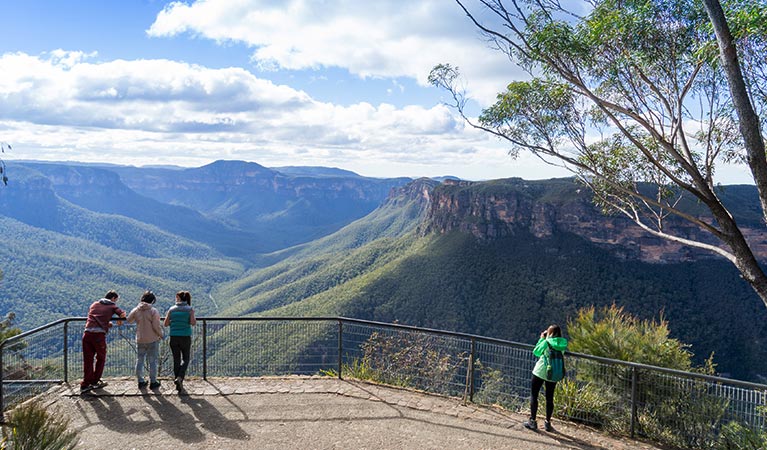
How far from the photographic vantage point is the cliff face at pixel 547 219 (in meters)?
57.2

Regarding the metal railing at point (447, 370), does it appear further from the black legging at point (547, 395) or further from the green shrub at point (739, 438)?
the black legging at point (547, 395)

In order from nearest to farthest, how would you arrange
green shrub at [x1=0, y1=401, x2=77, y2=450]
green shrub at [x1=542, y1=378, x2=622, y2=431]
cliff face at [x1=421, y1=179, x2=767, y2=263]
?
1. green shrub at [x1=0, y1=401, x2=77, y2=450]
2. green shrub at [x1=542, y1=378, x2=622, y2=431]
3. cliff face at [x1=421, y1=179, x2=767, y2=263]

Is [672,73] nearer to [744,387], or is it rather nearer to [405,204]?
[744,387]

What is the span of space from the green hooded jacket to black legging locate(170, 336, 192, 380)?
18.0 feet

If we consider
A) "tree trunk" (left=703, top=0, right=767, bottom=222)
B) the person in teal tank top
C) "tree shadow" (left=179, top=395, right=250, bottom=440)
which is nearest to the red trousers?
the person in teal tank top

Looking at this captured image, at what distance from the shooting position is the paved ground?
6434 mm

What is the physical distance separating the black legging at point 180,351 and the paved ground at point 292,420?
377 millimetres

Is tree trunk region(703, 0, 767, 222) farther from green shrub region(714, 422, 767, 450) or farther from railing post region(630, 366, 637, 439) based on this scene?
green shrub region(714, 422, 767, 450)

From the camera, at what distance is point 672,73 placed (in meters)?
8.06

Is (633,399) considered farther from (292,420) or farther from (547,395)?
(292,420)

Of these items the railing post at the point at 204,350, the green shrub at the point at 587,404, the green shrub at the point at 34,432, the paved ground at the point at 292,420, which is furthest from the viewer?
the railing post at the point at 204,350

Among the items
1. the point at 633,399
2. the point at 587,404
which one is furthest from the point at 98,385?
the point at 633,399

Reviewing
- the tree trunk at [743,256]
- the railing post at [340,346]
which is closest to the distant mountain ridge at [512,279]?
the railing post at [340,346]

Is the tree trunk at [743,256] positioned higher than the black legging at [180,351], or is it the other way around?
the tree trunk at [743,256]
